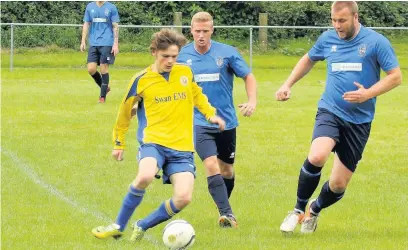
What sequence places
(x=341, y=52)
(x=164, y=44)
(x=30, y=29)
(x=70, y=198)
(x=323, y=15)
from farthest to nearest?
1. (x=323, y=15)
2. (x=30, y=29)
3. (x=70, y=198)
4. (x=341, y=52)
5. (x=164, y=44)

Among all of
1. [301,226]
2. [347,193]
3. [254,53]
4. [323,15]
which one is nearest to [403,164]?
[347,193]

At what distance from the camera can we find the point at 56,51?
29.4 m

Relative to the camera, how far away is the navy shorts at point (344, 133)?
29.4 ft

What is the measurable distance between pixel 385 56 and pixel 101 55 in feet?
38.9

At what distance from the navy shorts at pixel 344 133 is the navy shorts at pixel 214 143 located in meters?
1.08

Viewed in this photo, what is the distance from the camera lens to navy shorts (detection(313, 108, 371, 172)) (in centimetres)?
897

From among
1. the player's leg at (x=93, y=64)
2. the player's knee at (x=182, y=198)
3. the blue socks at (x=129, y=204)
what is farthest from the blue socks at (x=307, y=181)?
the player's leg at (x=93, y=64)

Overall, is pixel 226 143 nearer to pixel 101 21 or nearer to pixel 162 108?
pixel 162 108

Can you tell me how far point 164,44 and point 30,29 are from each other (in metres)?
21.1

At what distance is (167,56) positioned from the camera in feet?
28.0

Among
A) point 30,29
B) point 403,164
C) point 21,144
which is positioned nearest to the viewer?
point 403,164

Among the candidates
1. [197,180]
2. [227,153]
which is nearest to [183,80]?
[227,153]

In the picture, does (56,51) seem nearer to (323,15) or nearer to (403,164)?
(323,15)

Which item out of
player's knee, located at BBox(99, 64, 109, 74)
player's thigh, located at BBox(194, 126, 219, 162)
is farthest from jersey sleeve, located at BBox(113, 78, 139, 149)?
player's knee, located at BBox(99, 64, 109, 74)
